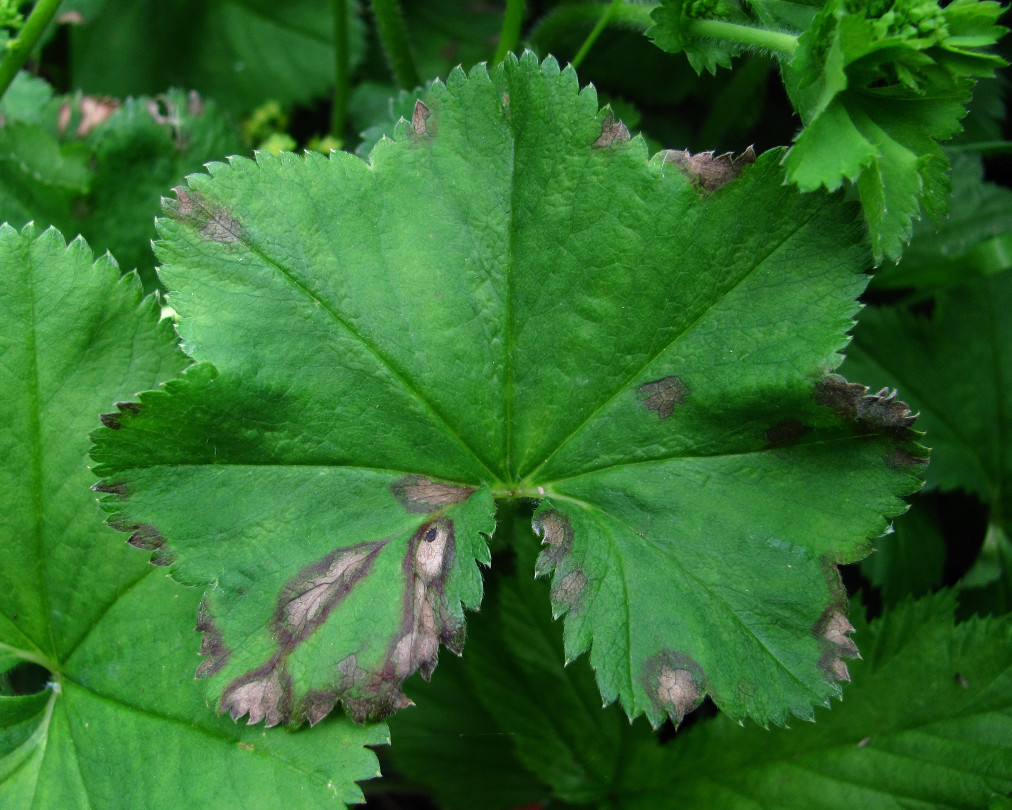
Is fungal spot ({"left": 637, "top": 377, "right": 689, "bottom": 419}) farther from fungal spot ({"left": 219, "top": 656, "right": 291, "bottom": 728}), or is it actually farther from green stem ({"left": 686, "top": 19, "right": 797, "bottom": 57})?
fungal spot ({"left": 219, "top": 656, "right": 291, "bottom": 728})

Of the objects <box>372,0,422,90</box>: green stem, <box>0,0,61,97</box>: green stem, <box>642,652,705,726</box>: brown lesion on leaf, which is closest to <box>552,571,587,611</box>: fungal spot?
<box>642,652,705,726</box>: brown lesion on leaf

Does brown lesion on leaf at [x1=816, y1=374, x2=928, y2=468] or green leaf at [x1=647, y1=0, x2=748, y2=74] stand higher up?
green leaf at [x1=647, y1=0, x2=748, y2=74]

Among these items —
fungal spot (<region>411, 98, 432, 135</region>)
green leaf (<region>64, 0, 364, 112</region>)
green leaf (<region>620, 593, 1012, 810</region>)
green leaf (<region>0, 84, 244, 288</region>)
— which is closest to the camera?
fungal spot (<region>411, 98, 432, 135</region>)

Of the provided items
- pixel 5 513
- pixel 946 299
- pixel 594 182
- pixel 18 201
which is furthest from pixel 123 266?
pixel 946 299

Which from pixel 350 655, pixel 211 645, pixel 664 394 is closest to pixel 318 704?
pixel 350 655

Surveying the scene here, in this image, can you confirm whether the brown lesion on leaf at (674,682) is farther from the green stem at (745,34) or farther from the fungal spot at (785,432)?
the green stem at (745,34)

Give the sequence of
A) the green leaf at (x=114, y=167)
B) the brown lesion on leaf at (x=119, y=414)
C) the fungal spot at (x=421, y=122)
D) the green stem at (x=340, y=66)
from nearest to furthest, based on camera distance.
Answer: the brown lesion on leaf at (x=119, y=414) → the fungal spot at (x=421, y=122) → the green leaf at (x=114, y=167) → the green stem at (x=340, y=66)

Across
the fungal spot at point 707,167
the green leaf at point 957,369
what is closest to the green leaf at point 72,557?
the fungal spot at point 707,167

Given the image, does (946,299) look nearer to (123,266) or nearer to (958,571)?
(958,571)
